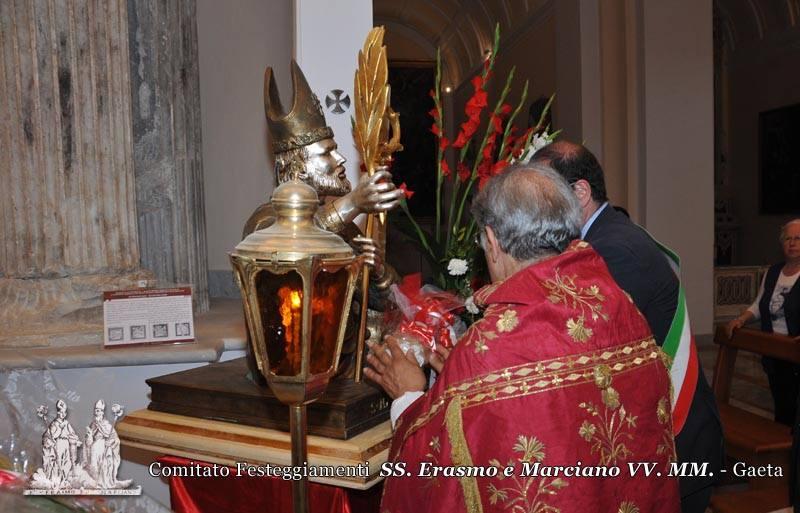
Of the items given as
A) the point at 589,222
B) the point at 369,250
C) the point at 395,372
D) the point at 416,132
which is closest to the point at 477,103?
the point at 589,222

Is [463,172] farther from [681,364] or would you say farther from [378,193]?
[681,364]

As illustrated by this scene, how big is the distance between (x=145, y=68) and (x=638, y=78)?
6646mm

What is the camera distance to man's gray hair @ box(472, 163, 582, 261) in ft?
5.33

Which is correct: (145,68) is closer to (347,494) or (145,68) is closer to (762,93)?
(347,494)

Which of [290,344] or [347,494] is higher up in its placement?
[290,344]

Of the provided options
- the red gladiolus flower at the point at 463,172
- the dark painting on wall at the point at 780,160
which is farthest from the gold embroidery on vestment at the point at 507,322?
the dark painting on wall at the point at 780,160

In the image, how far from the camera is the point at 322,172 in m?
2.52

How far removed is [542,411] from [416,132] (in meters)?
17.4

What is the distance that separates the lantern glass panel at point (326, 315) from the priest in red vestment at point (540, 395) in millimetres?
404

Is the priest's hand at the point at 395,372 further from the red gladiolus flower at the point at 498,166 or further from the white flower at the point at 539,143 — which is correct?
the white flower at the point at 539,143

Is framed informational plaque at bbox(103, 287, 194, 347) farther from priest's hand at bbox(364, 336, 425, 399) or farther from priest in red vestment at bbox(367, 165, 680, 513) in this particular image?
priest in red vestment at bbox(367, 165, 680, 513)

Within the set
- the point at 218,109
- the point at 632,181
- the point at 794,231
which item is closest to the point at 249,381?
the point at 218,109

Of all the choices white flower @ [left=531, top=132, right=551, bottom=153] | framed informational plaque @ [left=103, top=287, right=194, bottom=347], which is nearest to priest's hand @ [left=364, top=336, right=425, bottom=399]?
white flower @ [left=531, top=132, right=551, bottom=153]

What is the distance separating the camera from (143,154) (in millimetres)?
4234
